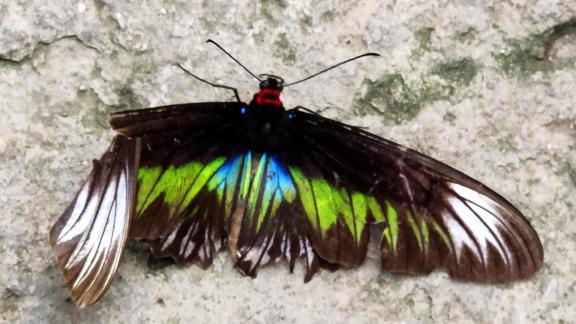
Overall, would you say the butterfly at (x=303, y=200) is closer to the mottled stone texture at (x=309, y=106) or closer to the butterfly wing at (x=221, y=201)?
the butterfly wing at (x=221, y=201)

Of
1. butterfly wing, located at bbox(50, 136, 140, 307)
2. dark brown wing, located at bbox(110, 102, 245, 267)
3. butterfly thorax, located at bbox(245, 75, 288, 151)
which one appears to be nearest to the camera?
butterfly wing, located at bbox(50, 136, 140, 307)

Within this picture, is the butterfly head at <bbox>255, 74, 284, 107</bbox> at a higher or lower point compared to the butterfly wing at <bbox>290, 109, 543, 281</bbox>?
higher

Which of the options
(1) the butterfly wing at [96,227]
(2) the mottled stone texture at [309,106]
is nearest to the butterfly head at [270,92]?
(2) the mottled stone texture at [309,106]

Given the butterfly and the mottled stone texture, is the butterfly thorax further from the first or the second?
the mottled stone texture

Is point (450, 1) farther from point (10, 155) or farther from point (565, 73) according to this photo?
point (10, 155)

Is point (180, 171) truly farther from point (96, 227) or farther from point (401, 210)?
point (401, 210)

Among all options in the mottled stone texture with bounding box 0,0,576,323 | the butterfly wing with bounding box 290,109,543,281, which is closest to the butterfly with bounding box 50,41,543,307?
the butterfly wing with bounding box 290,109,543,281

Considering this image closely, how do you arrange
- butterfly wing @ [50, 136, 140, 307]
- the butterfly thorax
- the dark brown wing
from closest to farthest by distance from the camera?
butterfly wing @ [50, 136, 140, 307] → the dark brown wing → the butterfly thorax

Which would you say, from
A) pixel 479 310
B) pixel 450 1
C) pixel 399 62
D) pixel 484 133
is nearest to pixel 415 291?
pixel 479 310
